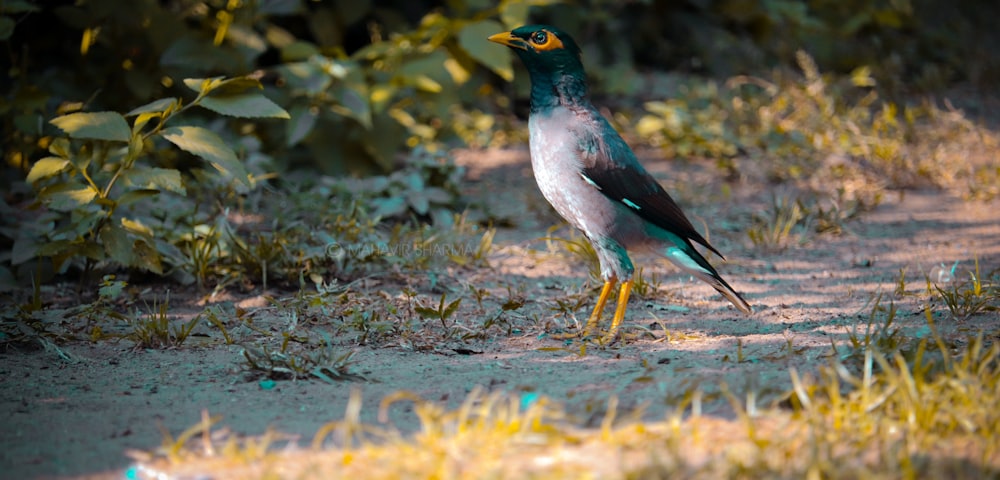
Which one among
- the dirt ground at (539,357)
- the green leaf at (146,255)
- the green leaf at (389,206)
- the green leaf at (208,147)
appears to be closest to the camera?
the dirt ground at (539,357)

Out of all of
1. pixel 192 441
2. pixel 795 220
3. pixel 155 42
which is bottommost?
pixel 795 220

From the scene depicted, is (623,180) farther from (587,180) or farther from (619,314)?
(619,314)

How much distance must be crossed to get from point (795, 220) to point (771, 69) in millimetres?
3480

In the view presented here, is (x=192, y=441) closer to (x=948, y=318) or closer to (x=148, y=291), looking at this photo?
(x=148, y=291)

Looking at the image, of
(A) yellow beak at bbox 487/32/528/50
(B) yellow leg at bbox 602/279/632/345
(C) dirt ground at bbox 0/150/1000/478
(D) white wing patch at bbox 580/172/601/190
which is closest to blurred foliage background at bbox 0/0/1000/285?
(C) dirt ground at bbox 0/150/1000/478

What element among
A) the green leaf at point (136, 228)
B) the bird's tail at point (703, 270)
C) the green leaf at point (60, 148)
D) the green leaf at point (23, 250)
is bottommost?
the bird's tail at point (703, 270)

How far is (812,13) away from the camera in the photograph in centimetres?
923

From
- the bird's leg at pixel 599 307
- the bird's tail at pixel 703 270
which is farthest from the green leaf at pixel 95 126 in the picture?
the bird's tail at pixel 703 270

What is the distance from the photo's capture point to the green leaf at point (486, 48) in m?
6.33

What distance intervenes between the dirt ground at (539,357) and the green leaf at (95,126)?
2.96 feet

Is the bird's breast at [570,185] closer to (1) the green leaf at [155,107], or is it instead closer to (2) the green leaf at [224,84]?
(2) the green leaf at [224,84]

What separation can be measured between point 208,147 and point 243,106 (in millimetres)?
245

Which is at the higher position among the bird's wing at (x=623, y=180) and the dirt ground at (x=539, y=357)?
the bird's wing at (x=623, y=180)

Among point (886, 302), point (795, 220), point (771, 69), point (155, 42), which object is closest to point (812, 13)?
point (771, 69)
